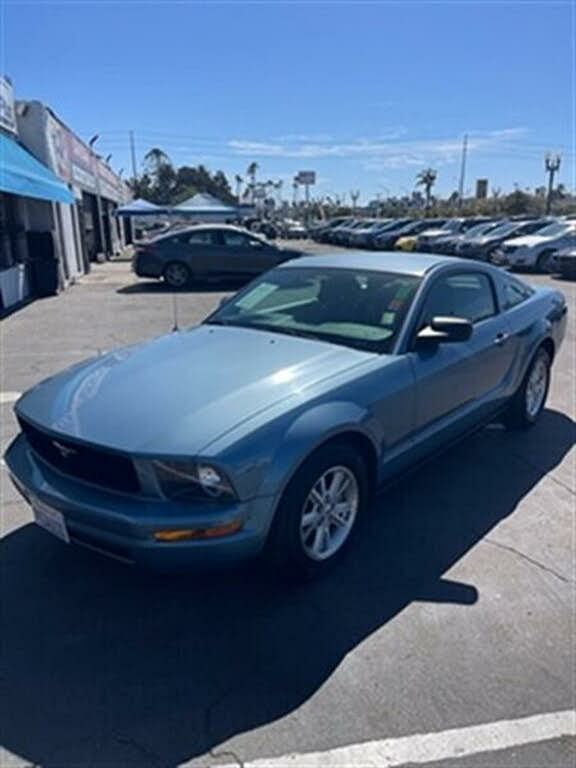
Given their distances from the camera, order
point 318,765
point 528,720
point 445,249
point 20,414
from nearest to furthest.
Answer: point 318,765
point 528,720
point 20,414
point 445,249

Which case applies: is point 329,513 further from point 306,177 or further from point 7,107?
point 306,177

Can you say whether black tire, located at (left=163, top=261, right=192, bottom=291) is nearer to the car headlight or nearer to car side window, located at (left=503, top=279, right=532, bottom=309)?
car side window, located at (left=503, top=279, right=532, bottom=309)

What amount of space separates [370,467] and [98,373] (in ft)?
5.09

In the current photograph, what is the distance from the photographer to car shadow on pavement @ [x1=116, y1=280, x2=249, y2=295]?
51.6 feet

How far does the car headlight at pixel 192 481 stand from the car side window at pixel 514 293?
314cm

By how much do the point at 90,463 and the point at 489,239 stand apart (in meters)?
22.0

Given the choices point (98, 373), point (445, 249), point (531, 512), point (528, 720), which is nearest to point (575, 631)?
point (528, 720)

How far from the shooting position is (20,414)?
122 inches

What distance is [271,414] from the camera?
273 centimetres

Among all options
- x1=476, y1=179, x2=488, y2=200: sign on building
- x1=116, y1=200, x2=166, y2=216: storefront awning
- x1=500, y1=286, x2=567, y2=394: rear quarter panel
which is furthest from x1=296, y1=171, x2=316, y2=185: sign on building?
x1=500, y1=286, x2=567, y2=394: rear quarter panel

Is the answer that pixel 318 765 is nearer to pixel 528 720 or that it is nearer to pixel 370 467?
pixel 528 720

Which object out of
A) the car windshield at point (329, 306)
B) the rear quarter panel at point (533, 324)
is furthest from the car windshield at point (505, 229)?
the car windshield at point (329, 306)

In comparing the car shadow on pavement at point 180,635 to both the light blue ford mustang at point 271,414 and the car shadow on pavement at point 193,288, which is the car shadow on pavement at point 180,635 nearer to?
the light blue ford mustang at point 271,414

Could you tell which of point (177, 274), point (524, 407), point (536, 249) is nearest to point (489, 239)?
point (536, 249)
